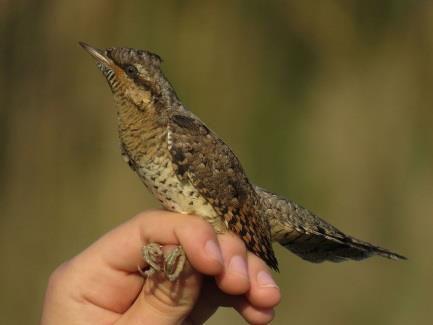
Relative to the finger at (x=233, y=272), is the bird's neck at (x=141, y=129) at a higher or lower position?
higher

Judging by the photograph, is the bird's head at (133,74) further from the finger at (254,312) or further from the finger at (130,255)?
the finger at (254,312)

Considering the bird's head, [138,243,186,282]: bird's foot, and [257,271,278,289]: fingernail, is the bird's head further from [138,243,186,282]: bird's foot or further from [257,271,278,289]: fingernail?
[257,271,278,289]: fingernail

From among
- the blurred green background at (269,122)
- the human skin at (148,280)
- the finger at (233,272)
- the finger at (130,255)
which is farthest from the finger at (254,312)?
the blurred green background at (269,122)

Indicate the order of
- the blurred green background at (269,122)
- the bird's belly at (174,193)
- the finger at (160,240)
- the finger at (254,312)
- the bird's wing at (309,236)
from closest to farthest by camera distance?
the finger at (160,240) → the finger at (254,312) → the bird's belly at (174,193) → the bird's wing at (309,236) → the blurred green background at (269,122)

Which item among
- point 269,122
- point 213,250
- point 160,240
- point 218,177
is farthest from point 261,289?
point 269,122

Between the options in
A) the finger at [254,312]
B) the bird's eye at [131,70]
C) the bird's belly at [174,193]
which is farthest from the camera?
the bird's eye at [131,70]

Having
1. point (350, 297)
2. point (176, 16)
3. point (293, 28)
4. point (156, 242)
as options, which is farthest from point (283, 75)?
point (156, 242)

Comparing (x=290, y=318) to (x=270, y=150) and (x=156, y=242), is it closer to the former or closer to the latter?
(x=270, y=150)
